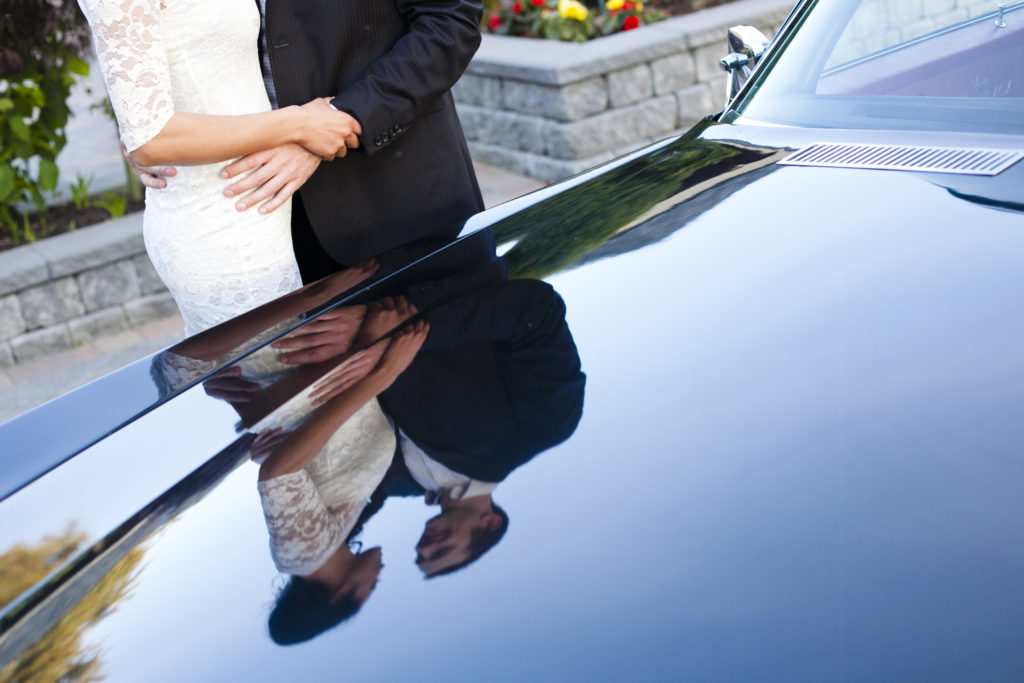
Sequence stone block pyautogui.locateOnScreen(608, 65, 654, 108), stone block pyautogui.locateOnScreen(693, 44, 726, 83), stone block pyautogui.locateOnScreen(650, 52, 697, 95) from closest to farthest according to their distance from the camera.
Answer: stone block pyautogui.locateOnScreen(608, 65, 654, 108) < stone block pyautogui.locateOnScreen(650, 52, 697, 95) < stone block pyautogui.locateOnScreen(693, 44, 726, 83)

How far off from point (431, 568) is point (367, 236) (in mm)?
1249

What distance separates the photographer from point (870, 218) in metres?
1.51

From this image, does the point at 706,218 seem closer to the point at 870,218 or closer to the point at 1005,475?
the point at 870,218

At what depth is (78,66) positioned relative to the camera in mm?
4812

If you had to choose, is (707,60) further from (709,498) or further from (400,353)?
(709,498)

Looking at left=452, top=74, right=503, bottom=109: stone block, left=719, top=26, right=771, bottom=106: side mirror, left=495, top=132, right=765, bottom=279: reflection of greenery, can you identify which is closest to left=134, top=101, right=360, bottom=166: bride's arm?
left=495, top=132, right=765, bottom=279: reflection of greenery

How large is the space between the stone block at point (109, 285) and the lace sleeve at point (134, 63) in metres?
2.77

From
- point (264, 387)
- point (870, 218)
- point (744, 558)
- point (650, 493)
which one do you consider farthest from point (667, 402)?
point (264, 387)

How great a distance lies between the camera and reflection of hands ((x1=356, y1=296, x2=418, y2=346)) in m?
1.58

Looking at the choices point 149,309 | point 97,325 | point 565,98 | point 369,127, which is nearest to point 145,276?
point 149,309

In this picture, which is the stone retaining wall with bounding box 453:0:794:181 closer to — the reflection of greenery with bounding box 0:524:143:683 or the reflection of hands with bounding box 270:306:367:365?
the reflection of hands with bounding box 270:306:367:365

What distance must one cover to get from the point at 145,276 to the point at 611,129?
252 centimetres

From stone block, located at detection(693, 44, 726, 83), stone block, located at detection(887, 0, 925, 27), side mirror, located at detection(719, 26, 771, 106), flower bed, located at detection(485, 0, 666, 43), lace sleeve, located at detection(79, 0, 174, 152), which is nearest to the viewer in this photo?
lace sleeve, located at detection(79, 0, 174, 152)

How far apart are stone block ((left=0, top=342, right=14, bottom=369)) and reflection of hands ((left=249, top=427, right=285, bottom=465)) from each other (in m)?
3.38
